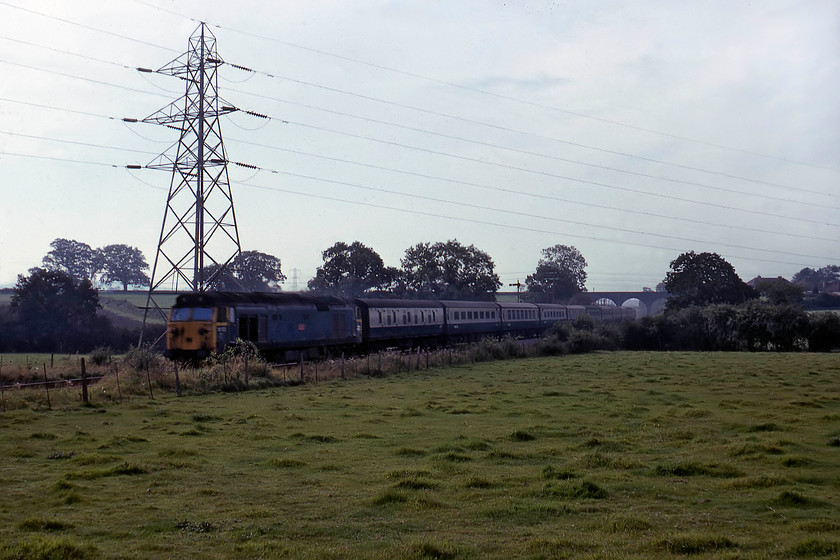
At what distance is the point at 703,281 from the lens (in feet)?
285

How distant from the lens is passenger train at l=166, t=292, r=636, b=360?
108ft

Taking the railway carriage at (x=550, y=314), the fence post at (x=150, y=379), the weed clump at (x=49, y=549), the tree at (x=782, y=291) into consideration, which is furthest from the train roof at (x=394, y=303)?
the tree at (x=782, y=291)

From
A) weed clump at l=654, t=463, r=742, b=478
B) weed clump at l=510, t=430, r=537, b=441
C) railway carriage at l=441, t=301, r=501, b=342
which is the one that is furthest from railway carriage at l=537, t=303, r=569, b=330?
weed clump at l=654, t=463, r=742, b=478

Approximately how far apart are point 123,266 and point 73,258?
8.32 m

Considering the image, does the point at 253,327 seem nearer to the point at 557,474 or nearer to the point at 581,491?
the point at 557,474

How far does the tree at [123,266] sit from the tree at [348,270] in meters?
33.2

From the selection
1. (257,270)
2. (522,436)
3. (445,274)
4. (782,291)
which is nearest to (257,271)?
(257,270)

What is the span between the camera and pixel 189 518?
409 inches

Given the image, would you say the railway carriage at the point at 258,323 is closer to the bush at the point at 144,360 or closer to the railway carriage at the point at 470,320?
the bush at the point at 144,360

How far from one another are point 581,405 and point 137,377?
1499 cm

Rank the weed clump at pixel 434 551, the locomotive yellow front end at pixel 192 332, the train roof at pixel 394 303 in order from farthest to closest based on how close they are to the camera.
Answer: the train roof at pixel 394 303 < the locomotive yellow front end at pixel 192 332 < the weed clump at pixel 434 551

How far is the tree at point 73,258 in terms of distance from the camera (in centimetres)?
10281

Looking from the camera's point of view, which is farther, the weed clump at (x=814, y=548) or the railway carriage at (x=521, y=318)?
the railway carriage at (x=521, y=318)

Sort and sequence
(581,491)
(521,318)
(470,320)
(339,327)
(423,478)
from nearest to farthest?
(581,491)
(423,478)
(339,327)
(470,320)
(521,318)
